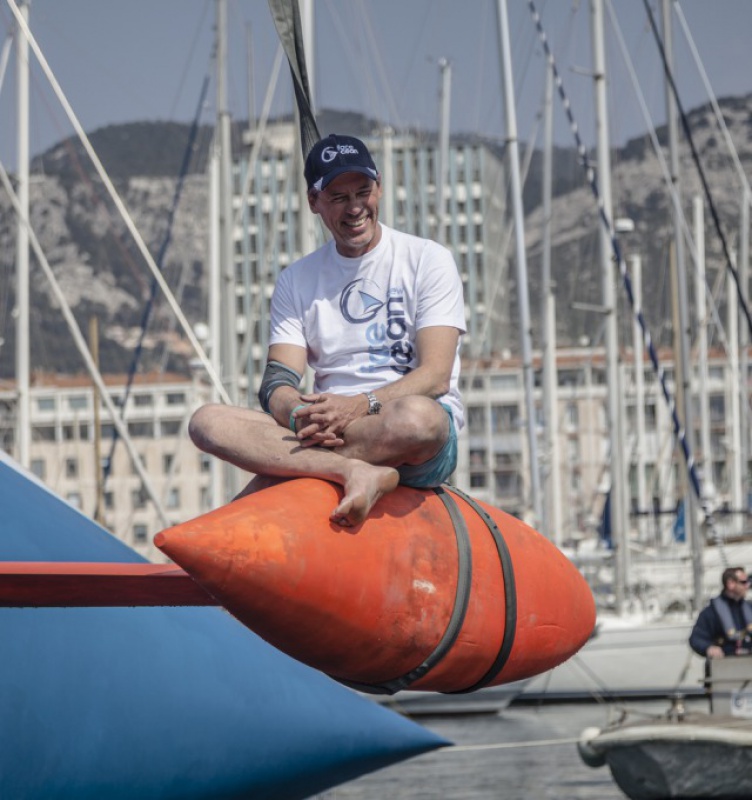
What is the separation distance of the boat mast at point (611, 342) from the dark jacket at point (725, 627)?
1193 cm

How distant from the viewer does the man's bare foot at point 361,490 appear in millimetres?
5605

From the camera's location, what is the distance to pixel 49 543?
30.8 feet

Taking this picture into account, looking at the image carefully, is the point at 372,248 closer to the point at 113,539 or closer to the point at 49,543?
the point at 49,543

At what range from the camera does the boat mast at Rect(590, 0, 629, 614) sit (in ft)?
89.0

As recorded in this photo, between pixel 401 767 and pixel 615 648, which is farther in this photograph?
pixel 615 648

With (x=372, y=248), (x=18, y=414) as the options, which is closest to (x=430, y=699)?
(x=18, y=414)

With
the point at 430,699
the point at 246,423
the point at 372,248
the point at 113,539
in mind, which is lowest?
the point at 430,699

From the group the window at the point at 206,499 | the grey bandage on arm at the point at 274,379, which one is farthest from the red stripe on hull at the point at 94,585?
the window at the point at 206,499

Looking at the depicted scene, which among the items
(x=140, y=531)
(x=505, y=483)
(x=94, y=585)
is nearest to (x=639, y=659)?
(x=94, y=585)

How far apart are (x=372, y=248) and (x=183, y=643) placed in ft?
14.6

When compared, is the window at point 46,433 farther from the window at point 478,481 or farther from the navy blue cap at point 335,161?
the navy blue cap at point 335,161

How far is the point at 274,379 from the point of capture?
247 inches

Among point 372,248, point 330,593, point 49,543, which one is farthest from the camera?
point 49,543

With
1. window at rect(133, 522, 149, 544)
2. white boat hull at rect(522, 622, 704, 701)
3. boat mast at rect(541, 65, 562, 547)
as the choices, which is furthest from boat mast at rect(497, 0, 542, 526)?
window at rect(133, 522, 149, 544)
